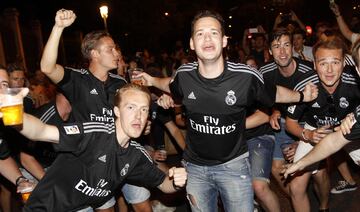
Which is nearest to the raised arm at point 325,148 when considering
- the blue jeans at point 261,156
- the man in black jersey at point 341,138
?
the man in black jersey at point 341,138

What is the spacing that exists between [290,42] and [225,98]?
2.09 meters

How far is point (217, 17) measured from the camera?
3996 millimetres

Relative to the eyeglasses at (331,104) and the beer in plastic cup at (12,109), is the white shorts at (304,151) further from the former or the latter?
the beer in plastic cup at (12,109)

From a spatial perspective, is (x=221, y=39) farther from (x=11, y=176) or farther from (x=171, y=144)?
(x=171, y=144)

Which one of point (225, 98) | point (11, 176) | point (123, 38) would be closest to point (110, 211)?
point (11, 176)

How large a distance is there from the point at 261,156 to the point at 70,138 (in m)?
2.52

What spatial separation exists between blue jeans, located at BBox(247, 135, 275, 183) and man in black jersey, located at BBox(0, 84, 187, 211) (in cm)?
133

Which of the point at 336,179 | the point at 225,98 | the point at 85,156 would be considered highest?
the point at 225,98

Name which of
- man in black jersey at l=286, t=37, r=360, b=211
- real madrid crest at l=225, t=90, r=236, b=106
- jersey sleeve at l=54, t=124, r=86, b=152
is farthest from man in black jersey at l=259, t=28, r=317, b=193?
jersey sleeve at l=54, t=124, r=86, b=152

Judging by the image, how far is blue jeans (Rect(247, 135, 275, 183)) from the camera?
5.00 m

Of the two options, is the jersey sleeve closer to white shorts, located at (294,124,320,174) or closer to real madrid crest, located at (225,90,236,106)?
real madrid crest, located at (225,90,236,106)

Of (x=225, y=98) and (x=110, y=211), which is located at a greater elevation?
(x=225, y=98)

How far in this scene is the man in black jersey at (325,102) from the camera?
4.74 metres

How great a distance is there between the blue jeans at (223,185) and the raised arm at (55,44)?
1.69 meters
